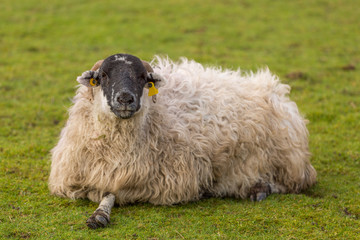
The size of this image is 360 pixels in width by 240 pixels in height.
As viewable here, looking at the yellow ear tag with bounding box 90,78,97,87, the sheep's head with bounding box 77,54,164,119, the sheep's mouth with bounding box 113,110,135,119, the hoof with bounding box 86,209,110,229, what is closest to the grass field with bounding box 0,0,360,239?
the hoof with bounding box 86,209,110,229

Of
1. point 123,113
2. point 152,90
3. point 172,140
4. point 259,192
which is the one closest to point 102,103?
point 123,113

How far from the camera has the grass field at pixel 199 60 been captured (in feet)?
17.8

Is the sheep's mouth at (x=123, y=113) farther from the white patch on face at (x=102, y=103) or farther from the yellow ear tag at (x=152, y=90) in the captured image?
the yellow ear tag at (x=152, y=90)

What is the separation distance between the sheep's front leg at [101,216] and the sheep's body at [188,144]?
294 mm

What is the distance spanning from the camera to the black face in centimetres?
525

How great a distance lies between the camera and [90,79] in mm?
5664

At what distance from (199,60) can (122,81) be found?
8049mm

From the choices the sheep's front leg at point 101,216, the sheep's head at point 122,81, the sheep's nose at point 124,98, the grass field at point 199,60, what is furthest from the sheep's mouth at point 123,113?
the grass field at point 199,60

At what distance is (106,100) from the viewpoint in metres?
5.39

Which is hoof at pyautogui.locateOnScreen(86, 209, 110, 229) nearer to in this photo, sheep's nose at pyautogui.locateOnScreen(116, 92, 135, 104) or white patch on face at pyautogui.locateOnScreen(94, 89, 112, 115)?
white patch on face at pyautogui.locateOnScreen(94, 89, 112, 115)

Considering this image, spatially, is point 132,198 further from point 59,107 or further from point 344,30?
point 344,30

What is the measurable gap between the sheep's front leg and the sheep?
1cm

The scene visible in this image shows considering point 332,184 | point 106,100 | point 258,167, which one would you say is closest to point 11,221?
point 106,100

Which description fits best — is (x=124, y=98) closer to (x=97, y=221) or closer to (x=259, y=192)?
(x=97, y=221)
